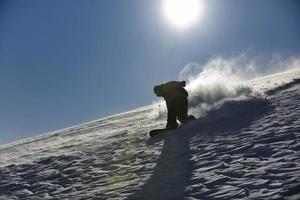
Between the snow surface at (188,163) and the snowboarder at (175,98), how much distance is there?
94cm

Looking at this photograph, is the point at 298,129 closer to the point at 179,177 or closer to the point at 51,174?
the point at 179,177

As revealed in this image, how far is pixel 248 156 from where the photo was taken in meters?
11.5

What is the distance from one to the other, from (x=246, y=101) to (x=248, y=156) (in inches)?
375

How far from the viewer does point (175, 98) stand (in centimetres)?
1980

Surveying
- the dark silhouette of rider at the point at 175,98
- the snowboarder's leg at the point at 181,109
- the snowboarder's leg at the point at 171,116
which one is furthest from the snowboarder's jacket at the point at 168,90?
the snowboarder's leg at the point at 171,116

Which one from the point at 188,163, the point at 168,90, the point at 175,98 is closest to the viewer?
the point at 188,163

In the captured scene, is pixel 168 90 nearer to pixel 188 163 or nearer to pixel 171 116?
pixel 171 116

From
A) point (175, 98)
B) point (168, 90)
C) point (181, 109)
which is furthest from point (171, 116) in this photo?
point (168, 90)

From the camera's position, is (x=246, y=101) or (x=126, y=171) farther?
(x=246, y=101)

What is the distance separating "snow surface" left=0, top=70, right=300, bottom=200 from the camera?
9656mm

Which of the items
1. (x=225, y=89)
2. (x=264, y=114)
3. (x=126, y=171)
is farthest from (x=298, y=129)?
(x=225, y=89)

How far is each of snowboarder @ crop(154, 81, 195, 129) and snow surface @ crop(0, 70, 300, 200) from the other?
3.08ft

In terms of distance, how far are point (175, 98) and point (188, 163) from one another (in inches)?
308

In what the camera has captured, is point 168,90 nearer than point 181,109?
No
